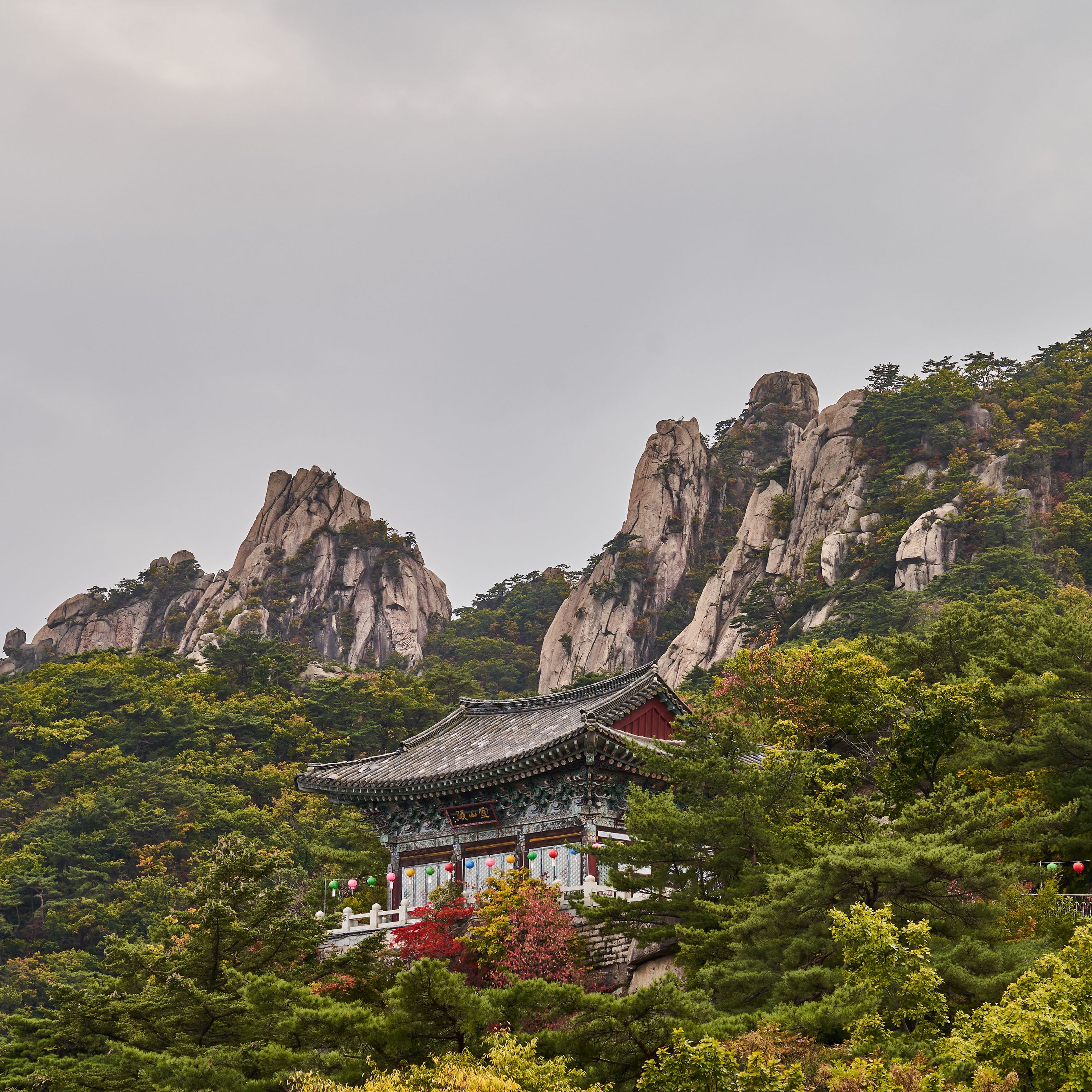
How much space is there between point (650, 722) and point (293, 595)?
57116 mm

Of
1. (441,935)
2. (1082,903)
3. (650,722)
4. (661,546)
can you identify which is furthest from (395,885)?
(661,546)

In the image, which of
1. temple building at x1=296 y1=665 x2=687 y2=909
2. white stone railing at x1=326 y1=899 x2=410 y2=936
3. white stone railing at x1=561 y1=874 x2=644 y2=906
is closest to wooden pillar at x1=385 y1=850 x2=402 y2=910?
temple building at x1=296 y1=665 x2=687 y2=909

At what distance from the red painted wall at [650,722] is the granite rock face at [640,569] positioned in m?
42.4

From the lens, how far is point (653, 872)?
17438mm

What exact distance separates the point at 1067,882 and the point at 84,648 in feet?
248

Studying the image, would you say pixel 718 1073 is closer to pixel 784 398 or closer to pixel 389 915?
pixel 389 915

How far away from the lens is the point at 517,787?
23.2 meters

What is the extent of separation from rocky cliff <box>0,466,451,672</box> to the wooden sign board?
53.1 metres

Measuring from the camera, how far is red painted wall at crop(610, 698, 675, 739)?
25219mm

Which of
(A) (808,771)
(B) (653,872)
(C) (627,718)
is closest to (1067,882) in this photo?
(A) (808,771)

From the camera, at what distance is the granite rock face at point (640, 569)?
71.3 m

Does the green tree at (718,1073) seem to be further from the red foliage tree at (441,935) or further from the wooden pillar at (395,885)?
the wooden pillar at (395,885)

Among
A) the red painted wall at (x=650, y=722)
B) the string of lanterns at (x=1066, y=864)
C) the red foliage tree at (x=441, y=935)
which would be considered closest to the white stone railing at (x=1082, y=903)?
the string of lanterns at (x=1066, y=864)

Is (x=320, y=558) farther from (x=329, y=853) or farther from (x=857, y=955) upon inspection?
(x=857, y=955)
